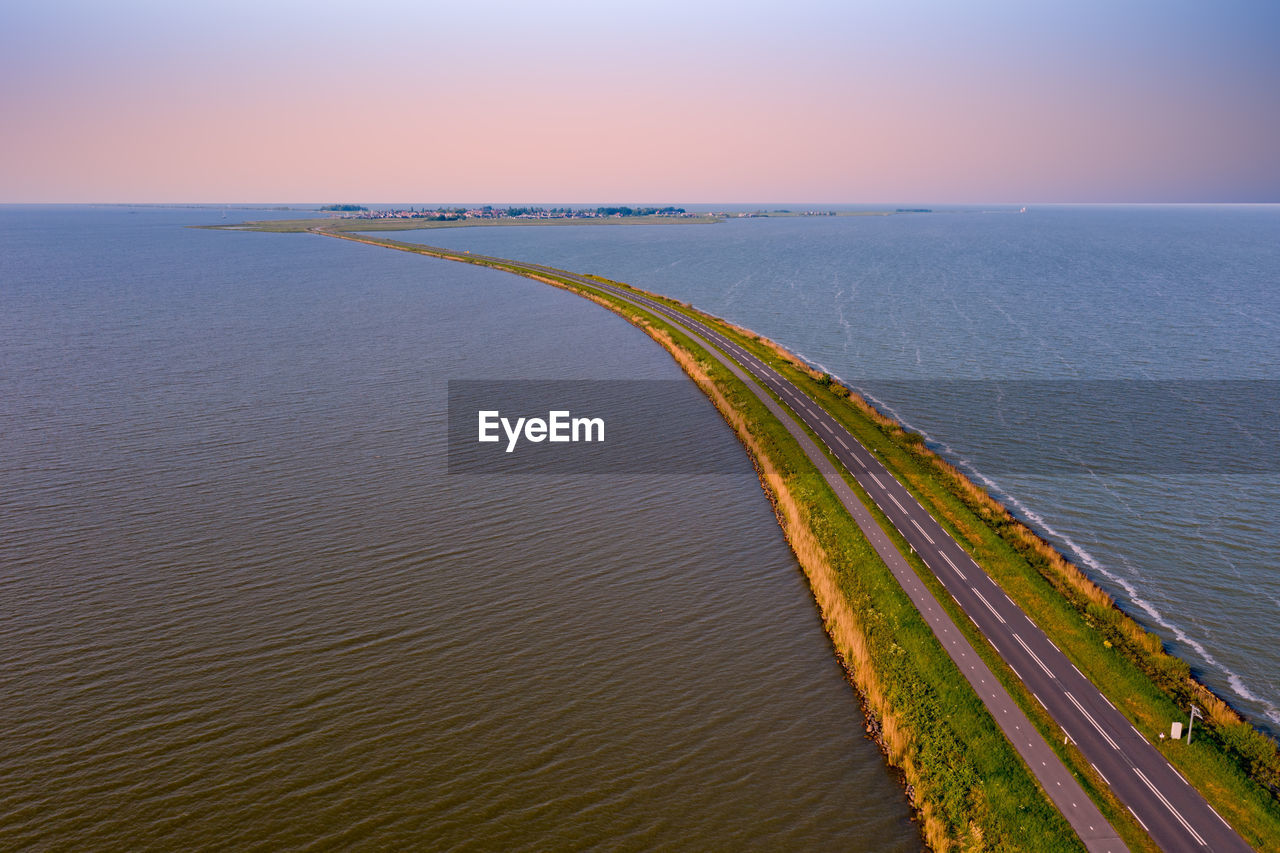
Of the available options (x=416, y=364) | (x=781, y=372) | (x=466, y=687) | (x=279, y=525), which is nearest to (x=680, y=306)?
(x=781, y=372)

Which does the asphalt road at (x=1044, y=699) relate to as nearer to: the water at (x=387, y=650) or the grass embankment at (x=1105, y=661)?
the grass embankment at (x=1105, y=661)

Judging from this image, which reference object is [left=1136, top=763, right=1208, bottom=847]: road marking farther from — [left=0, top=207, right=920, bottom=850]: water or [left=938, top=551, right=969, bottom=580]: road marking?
[left=938, top=551, right=969, bottom=580]: road marking

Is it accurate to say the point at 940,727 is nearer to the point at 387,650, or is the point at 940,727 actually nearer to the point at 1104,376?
the point at 387,650

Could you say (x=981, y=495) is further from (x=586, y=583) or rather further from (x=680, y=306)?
(x=680, y=306)

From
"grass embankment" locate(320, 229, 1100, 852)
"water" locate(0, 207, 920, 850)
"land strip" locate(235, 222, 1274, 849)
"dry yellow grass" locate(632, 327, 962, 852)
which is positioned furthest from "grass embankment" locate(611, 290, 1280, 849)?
"water" locate(0, 207, 920, 850)

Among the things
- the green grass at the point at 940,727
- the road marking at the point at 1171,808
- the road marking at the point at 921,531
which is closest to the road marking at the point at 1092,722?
the road marking at the point at 1171,808

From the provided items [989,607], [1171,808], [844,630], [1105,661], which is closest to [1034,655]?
[1105,661]
